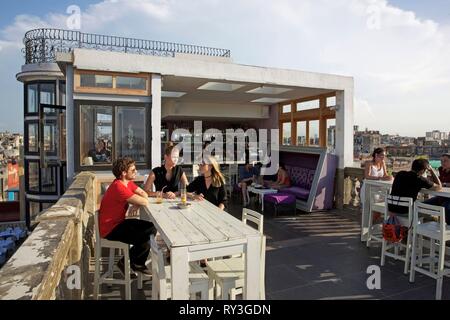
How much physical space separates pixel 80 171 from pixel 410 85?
648cm

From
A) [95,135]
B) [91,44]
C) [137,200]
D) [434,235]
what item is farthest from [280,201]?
[91,44]

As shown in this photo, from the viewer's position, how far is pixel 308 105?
32.8 ft

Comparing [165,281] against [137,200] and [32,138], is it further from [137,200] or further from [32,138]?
[32,138]

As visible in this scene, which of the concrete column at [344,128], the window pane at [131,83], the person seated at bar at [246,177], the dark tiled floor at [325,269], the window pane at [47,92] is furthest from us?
the window pane at [47,92]

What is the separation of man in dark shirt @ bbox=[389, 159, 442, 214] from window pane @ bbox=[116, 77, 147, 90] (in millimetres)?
4875

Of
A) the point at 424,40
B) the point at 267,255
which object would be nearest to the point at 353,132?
the point at 424,40

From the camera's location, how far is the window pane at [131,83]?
647 centimetres

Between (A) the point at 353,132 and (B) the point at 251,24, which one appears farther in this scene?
(A) the point at 353,132

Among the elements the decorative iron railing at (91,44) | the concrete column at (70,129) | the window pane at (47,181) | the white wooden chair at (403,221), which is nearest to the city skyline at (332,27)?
the concrete column at (70,129)

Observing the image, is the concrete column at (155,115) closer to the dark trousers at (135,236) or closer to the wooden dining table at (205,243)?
the dark trousers at (135,236)

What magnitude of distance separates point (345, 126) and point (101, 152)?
19.1ft

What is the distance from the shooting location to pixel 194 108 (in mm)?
11820

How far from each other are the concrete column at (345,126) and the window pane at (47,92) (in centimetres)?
1340
